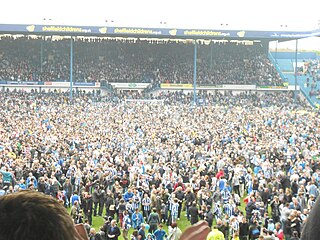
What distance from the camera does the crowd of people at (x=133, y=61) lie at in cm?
5041

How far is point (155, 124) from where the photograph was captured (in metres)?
28.8

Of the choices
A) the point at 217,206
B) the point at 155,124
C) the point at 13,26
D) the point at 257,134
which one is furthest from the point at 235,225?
the point at 13,26

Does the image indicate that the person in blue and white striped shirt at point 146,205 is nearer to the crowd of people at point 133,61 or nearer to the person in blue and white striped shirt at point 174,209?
the person in blue and white striped shirt at point 174,209

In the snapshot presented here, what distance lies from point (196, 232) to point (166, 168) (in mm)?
14399

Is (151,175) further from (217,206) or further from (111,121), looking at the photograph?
(111,121)

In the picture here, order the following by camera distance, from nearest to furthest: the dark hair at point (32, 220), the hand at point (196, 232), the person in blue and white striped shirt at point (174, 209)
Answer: the dark hair at point (32, 220), the hand at point (196, 232), the person in blue and white striped shirt at point (174, 209)

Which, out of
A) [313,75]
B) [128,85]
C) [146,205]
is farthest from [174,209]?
[313,75]

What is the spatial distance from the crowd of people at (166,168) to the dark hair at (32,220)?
269 centimetres

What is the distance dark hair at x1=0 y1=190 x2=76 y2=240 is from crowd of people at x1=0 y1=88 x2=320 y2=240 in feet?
8.84

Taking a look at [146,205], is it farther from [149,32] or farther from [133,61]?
[133,61]

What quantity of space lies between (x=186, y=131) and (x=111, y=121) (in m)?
5.40

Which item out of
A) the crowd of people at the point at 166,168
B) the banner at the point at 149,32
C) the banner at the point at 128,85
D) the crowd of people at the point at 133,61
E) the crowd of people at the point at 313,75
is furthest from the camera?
the crowd of people at the point at 313,75

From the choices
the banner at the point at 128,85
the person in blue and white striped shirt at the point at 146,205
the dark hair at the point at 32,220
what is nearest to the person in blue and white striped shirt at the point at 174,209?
the person in blue and white striped shirt at the point at 146,205

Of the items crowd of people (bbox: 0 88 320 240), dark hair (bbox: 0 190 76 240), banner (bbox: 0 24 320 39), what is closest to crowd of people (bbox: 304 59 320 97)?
banner (bbox: 0 24 320 39)
